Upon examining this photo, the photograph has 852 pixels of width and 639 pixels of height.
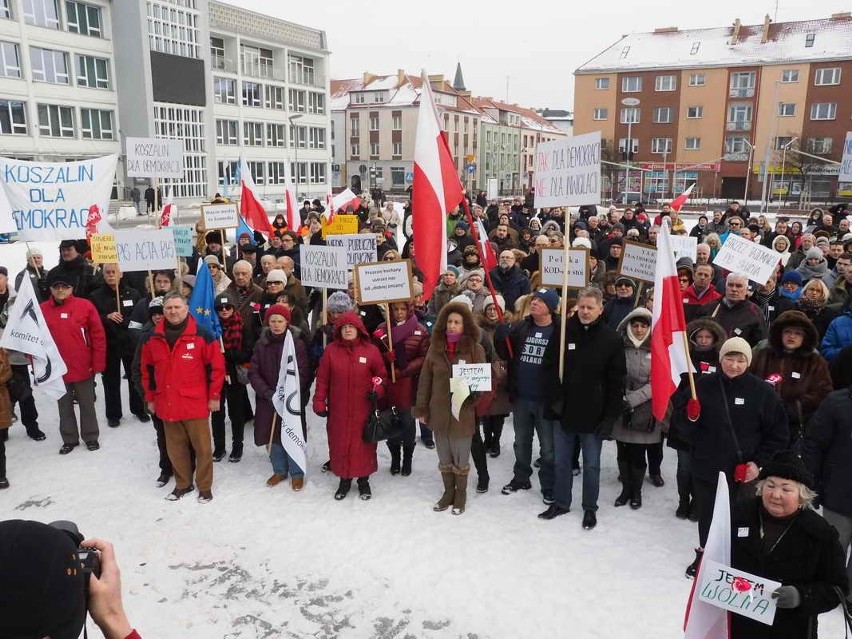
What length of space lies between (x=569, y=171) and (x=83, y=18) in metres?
42.4

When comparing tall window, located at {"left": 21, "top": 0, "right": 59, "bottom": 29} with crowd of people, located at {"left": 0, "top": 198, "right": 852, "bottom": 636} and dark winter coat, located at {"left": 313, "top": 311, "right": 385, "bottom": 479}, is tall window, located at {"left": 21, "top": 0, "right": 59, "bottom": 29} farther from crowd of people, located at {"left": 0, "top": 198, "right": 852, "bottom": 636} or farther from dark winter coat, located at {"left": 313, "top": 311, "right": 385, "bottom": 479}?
dark winter coat, located at {"left": 313, "top": 311, "right": 385, "bottom": 479}

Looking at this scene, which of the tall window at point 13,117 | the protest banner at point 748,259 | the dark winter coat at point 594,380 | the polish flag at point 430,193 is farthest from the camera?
the tall window at point 13,117

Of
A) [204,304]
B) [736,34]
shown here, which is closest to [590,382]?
[204,304]

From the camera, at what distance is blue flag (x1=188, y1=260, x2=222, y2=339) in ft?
22.5

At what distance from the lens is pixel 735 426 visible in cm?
452

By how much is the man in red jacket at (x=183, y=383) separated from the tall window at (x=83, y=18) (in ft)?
133

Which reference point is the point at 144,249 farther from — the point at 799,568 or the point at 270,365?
the point at 799,568

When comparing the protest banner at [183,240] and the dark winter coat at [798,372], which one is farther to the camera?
the protest banner at [183,240]

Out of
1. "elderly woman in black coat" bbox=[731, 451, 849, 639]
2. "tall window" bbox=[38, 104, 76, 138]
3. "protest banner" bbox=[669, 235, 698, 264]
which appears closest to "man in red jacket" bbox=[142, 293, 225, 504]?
"elderly woman in black coat" bbox=[731, 451, 849, 639]

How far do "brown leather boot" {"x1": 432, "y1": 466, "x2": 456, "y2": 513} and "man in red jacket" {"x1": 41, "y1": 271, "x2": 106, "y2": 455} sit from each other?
394 centimetres

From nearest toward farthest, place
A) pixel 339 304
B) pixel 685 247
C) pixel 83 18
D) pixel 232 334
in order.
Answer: pixel 339 304 → pixel 232 334 → pixel 685 247 → pixel 83 18

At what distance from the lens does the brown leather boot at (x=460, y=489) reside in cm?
574

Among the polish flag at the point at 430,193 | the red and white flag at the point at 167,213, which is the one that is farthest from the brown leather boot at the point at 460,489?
the red and white flag at the point at 167,213

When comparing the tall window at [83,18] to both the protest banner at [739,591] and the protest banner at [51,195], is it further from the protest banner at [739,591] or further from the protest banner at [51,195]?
the protest banner at [739,591]
